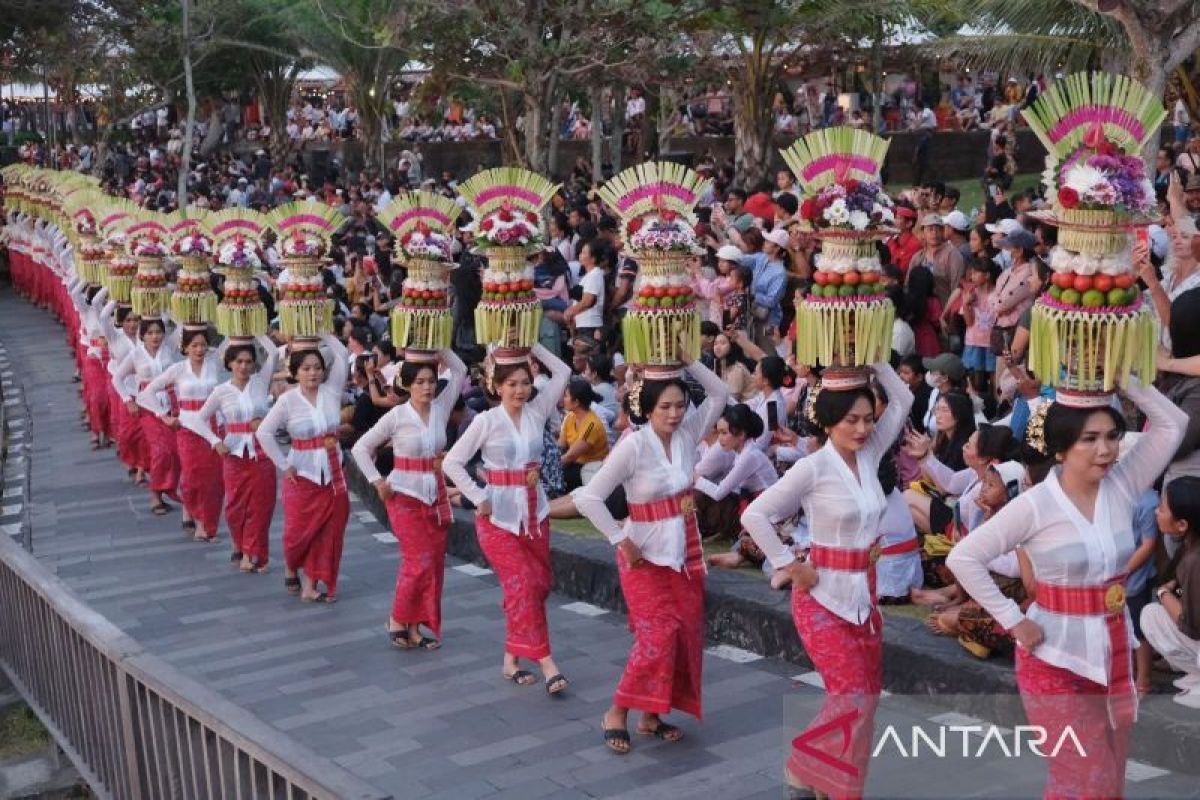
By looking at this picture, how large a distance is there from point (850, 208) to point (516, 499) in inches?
109

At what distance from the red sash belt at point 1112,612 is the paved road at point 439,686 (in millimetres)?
1118

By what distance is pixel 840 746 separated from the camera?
6004mm

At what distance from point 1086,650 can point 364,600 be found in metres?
6.45

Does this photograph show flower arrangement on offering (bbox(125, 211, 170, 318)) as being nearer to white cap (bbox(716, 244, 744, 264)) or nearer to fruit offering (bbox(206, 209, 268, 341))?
fruit offering (bbox(206, 209, 268, 341))

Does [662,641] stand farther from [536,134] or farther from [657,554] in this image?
[536,134]

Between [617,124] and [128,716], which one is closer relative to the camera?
[128,716]

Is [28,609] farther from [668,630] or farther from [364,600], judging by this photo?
[364,600]

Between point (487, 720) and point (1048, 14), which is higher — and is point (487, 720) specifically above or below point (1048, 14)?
below

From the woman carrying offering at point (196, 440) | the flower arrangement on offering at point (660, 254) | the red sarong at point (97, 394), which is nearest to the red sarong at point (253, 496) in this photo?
the woman carrying offering at point (196, 440)

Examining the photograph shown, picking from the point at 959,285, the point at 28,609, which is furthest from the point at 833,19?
the point at 28,609

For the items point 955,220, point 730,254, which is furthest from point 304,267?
point 955,220

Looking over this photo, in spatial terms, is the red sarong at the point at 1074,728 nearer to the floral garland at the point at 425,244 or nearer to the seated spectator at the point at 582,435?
the floral garland at the point at 425,244

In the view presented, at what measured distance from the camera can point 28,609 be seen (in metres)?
7.04

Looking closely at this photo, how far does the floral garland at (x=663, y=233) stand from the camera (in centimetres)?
760
